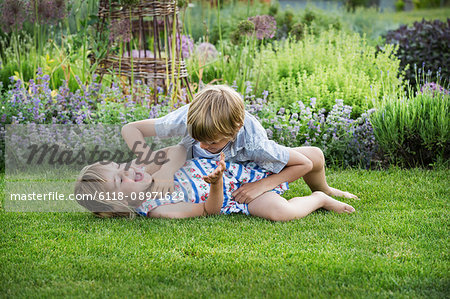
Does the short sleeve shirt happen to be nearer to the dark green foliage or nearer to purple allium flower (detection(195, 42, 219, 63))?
the dark green foliage

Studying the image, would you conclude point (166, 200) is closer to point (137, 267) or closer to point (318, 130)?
point (137, 267)

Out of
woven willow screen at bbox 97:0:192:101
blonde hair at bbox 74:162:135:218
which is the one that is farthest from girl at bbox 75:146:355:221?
woven willow screen at bbox 97:0:192:101

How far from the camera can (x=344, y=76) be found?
5570mm

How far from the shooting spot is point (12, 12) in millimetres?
4777

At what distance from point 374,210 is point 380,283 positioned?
3.83 feet

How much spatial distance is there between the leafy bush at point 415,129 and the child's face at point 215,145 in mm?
1795

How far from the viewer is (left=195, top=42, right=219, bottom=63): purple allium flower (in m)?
6.32

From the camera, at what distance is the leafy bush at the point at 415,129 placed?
14.2ft

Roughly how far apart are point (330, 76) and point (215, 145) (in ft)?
8.61

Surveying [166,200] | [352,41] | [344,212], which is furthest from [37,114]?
[352,41]

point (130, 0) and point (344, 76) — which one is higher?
point (130, 0)

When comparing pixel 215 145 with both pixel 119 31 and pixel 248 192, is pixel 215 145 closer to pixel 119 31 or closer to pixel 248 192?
pixel 248 192

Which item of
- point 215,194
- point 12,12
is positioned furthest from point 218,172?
point 12,12

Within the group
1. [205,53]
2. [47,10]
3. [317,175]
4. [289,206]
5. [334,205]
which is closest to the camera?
[289,206]
